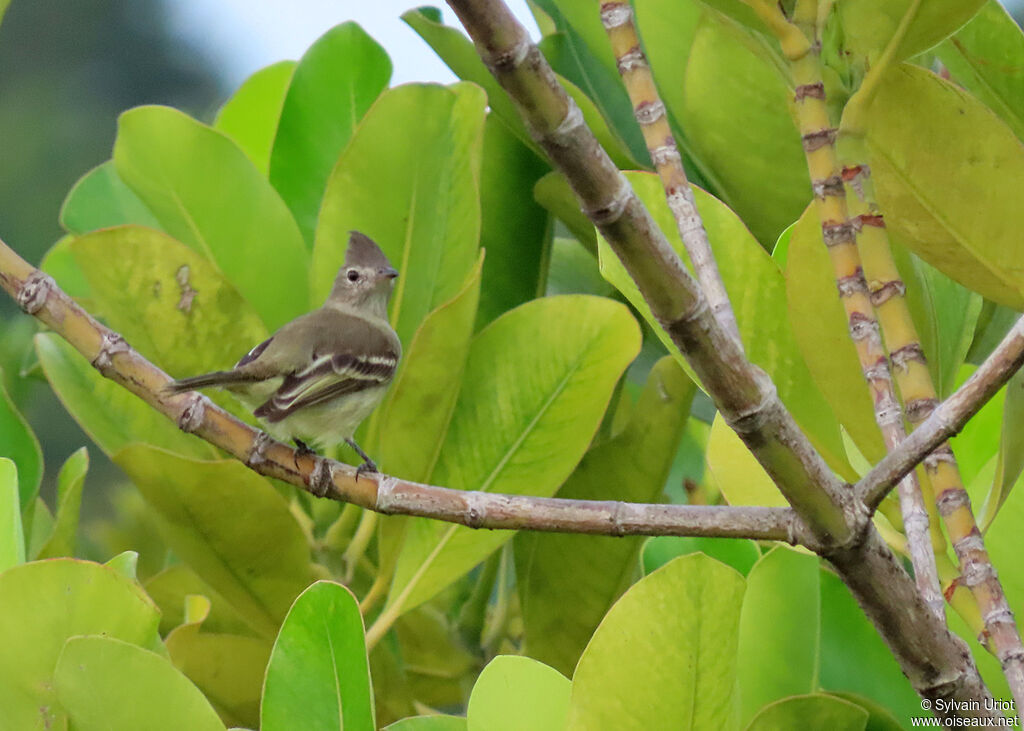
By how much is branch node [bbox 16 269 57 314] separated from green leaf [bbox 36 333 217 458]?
23 cm

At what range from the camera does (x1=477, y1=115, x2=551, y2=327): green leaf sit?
115 centimetres

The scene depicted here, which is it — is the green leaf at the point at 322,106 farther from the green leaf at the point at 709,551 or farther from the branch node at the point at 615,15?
the green leaf at the point at 709,551

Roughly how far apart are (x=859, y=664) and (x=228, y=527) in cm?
54

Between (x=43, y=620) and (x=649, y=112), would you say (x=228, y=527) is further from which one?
(x=649, y=112)

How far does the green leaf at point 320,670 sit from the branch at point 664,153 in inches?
12.0

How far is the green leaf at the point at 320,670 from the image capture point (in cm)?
65

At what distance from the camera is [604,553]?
0.96 m

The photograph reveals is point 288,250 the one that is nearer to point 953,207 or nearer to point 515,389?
point 515,389

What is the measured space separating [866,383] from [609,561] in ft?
1.10

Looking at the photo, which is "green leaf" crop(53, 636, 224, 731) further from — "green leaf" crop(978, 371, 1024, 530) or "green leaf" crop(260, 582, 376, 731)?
"green leaf" crop(978, 371, 1024, 530)

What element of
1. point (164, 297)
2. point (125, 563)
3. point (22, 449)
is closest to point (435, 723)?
point (125, 563)

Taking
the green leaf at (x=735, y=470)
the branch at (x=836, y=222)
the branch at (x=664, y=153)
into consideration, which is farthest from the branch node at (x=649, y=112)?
the green leaf at (x=735, y=470)

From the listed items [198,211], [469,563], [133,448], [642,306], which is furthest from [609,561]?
[198,211]

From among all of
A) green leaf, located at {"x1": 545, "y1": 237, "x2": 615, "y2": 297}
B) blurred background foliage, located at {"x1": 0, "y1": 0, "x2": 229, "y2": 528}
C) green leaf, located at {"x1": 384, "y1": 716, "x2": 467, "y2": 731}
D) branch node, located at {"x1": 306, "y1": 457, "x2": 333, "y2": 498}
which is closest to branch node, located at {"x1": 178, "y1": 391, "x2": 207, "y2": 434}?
branch node, located at {"x1": 306, "y1": 457, "x2": 333, "y2": 498}
